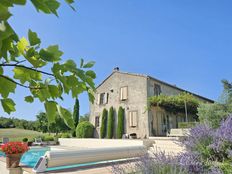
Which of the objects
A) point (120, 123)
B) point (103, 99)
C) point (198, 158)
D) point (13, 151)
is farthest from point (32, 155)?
point (198, 158)

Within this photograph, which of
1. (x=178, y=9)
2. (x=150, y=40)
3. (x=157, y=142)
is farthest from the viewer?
(x=157, y=142)

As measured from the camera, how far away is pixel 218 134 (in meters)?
3.90

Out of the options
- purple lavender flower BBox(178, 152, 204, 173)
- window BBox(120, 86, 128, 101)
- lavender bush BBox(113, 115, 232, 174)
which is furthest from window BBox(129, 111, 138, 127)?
purple lavender flower BBox(178, 152, 204, 173)

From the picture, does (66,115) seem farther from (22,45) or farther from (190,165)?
(190,165)

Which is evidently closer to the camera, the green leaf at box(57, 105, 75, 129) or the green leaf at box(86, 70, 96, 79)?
the green leaf at box(57, 105, 75, 129)

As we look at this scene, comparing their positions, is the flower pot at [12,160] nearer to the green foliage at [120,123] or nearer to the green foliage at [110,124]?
the green foliage at [120,123]

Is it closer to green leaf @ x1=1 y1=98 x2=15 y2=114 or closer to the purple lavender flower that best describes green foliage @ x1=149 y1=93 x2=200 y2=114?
the purple lavender flower

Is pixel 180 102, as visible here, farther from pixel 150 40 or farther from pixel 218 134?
pixel 218 134

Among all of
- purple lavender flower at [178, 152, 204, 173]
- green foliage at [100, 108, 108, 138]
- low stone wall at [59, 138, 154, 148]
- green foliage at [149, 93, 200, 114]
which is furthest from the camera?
green foliage at [100, 108, 108, 138]

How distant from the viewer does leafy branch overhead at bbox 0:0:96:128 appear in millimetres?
904

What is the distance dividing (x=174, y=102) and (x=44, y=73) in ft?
70.8

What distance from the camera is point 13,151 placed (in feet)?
26.2

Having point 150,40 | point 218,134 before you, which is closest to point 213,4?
point 150,40

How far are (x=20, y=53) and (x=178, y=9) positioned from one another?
9.89 m
